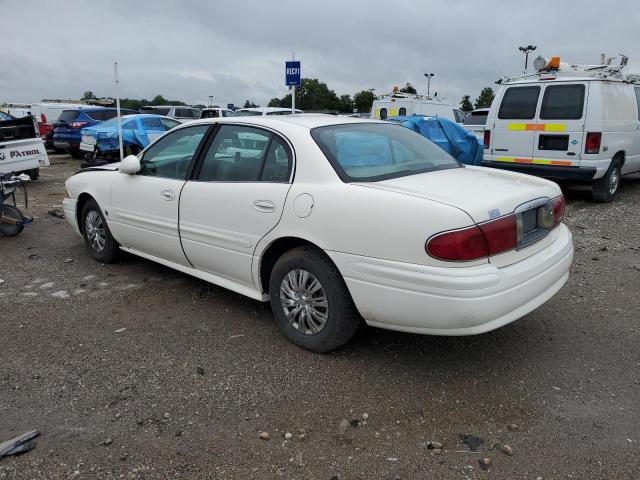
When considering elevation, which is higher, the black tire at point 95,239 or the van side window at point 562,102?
the van side window at point 562,102

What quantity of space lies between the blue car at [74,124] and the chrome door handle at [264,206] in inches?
573

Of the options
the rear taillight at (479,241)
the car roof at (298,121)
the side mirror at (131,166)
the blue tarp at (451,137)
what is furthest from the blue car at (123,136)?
the rear taillight at (479,241)

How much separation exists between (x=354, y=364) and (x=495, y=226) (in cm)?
122

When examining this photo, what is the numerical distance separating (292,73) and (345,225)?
357 inches

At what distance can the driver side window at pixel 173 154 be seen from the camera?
422 centimetres

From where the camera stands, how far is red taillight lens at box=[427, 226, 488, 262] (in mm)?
2715

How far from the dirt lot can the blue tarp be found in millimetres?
5312

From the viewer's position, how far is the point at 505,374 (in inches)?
128

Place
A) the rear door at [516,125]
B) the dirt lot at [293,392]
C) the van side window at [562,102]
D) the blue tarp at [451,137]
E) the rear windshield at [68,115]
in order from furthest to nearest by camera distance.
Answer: the rear windshield at [68,115] < the blue tarp at [451,137] < the rear door at [516,125] < the van side window at [562,102] < the dirt lot at [293,392]

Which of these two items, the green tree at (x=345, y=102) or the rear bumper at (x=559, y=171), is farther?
the green tree at (x=345, y=102)

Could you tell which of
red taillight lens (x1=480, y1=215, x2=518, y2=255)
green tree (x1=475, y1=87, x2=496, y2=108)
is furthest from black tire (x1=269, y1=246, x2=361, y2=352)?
green tree (x1=475, y1=87, x2=496, y2=108)

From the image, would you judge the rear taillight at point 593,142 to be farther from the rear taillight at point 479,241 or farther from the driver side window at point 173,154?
the driver side window at point 173,154

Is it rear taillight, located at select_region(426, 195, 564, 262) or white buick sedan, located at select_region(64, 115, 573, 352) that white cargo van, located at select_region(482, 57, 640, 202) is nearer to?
white buick sedan, located at select_region(64, 115, 573, 352)

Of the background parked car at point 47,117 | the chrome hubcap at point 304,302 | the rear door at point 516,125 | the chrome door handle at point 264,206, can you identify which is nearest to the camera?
the chrome hubcap at point 304,302
